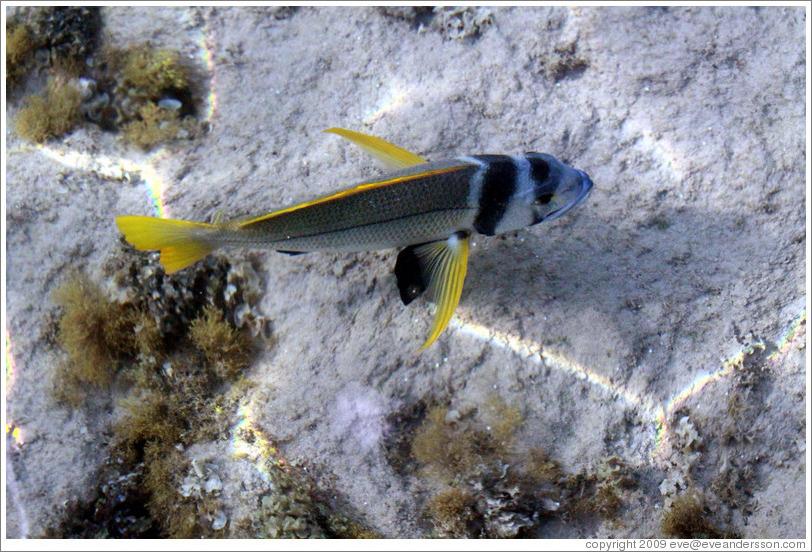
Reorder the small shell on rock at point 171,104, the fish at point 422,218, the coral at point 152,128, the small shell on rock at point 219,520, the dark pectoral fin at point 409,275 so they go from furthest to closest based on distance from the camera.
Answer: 1. the small shell on rock at point 171,104
2. the coral at point 152,128
3. the small shell on rock at point 219,520
4. the dark pectoral fin at point 409,275
5. the fish at point 422,218

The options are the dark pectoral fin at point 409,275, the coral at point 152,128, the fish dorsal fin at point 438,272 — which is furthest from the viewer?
the coral at point 152,128

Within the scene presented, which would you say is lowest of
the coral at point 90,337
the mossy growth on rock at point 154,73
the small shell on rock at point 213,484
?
the small shell on rock at point 213,484

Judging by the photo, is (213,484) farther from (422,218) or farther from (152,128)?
(152,128)

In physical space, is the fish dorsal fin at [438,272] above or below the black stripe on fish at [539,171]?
below

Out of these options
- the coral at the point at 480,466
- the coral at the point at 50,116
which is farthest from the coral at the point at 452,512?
the coral at the point at 50,116

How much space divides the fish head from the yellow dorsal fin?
0.46 meters

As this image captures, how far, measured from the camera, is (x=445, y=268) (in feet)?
10.5

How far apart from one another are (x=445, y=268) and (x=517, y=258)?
28.6 inches

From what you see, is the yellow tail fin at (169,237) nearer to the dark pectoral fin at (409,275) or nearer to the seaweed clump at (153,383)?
the seaweed clump at (153,383)

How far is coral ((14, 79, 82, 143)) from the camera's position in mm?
4594

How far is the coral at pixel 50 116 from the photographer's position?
459 cm

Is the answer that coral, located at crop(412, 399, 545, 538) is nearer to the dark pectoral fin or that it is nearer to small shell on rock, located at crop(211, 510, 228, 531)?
the dark pectoral fin

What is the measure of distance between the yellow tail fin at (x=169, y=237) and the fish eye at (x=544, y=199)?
6.32ft

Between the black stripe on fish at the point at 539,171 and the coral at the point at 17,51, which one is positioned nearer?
the black stripe on fish at the point at 539,171
